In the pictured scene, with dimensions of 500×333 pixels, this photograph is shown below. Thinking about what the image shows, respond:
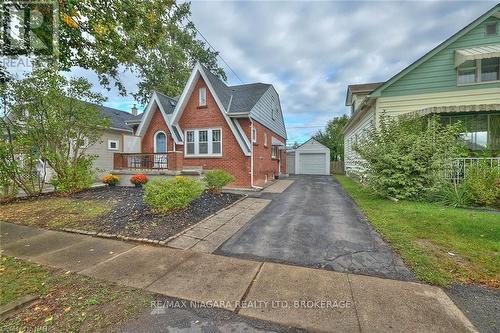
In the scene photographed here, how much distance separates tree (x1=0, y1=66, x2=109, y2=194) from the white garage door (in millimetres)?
20494

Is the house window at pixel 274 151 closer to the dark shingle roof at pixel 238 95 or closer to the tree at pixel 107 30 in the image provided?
the dark shingle roof at pixel 238 95

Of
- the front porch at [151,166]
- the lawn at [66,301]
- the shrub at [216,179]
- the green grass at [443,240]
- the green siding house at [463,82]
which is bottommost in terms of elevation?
the lawn at [66,301]

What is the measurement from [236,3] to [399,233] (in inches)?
388

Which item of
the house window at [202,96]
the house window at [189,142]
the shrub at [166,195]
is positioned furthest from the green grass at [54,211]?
the house window at [202,96]

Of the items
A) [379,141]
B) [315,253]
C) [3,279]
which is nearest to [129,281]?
[3,279]

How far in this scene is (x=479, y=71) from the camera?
10156mm

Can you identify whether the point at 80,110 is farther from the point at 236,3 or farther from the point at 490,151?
the point at 490,151

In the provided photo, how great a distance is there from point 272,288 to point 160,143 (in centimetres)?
1317

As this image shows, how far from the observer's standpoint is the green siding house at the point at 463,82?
9.88 meters

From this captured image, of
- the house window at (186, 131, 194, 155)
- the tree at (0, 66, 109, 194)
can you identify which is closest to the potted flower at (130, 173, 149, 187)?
the tree at (0, 66, 109, 194)

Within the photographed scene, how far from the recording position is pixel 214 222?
6496 millimetres

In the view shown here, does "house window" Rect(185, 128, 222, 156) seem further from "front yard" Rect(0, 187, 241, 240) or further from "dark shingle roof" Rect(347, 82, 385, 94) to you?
"dark shingle roof" Rect(347, 82, 385, 94)

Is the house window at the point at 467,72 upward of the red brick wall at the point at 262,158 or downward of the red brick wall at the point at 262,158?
upward

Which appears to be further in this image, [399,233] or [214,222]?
[214,222]
